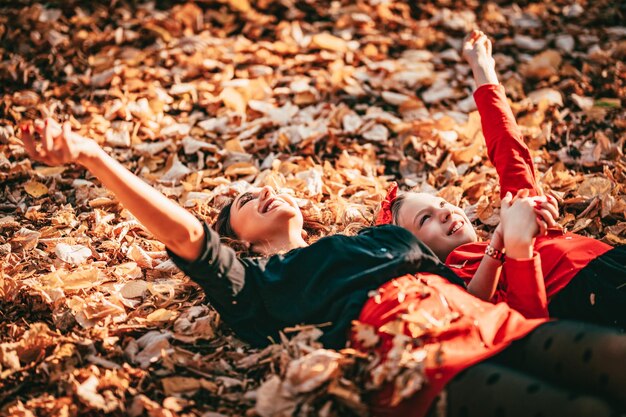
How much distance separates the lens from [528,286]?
6.94 ft

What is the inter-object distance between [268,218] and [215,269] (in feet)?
1.85

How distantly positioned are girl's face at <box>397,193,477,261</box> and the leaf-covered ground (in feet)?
1.47

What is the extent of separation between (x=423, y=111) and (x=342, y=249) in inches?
86.6

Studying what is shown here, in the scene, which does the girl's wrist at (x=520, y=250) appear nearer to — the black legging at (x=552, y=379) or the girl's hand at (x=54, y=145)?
the black legging at (x=552, y=379)

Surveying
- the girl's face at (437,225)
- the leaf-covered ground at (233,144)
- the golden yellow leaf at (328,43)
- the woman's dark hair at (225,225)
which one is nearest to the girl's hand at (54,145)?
the leaf-covered ground at (233,144)

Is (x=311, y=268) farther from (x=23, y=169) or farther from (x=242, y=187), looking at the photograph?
(x=23, y=169)

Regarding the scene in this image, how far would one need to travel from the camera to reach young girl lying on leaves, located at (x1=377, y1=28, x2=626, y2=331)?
212 cm

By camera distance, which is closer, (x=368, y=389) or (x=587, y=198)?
(x=368, y=389)

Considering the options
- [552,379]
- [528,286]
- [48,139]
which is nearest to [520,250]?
[528,286]

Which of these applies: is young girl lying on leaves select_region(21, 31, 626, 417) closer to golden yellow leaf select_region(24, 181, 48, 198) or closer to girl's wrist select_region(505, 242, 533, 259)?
girl's wrist select_region(505, 242, 533, 259)

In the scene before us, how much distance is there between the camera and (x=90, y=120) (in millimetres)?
4008

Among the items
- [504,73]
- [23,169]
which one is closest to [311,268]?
[23,169]

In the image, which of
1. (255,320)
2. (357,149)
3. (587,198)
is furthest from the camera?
(357,149)

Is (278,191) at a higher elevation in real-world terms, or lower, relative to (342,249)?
lower
